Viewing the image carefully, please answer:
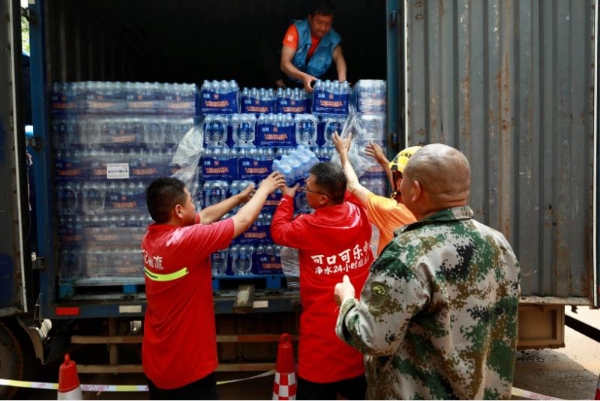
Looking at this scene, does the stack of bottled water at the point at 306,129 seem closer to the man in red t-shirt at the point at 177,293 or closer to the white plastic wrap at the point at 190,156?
the white plastic wrap at the point at 190,156

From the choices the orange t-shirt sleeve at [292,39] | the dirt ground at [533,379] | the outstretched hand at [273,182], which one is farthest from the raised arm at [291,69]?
the dirt ground at [533,379]

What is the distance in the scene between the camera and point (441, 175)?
1.64 m

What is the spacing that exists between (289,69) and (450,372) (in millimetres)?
3440

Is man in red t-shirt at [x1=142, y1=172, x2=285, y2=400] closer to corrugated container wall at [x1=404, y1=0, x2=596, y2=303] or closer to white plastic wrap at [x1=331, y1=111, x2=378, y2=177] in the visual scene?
white plastic wrap at [x1=331, y1=111, x2=378, y2=177]

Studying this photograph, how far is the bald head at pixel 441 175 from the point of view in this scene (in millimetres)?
1639

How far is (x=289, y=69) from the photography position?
4344mm

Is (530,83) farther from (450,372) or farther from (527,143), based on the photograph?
(450,372)

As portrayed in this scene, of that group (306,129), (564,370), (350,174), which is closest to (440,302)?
(350,174)

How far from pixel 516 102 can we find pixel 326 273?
235cm

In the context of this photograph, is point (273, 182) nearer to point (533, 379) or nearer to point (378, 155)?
point (378, 155)

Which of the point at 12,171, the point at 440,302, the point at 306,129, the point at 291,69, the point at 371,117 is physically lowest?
the point at 440,302

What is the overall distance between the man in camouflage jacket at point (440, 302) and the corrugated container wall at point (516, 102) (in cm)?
213

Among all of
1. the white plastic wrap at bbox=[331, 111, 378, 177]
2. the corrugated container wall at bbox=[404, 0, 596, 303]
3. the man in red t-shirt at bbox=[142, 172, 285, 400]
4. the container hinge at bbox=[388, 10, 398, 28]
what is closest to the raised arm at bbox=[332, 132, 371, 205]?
the white plastic wrap at bbox=[331, 111, 378, 177]

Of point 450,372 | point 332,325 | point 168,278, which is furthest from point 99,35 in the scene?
point 450,372
